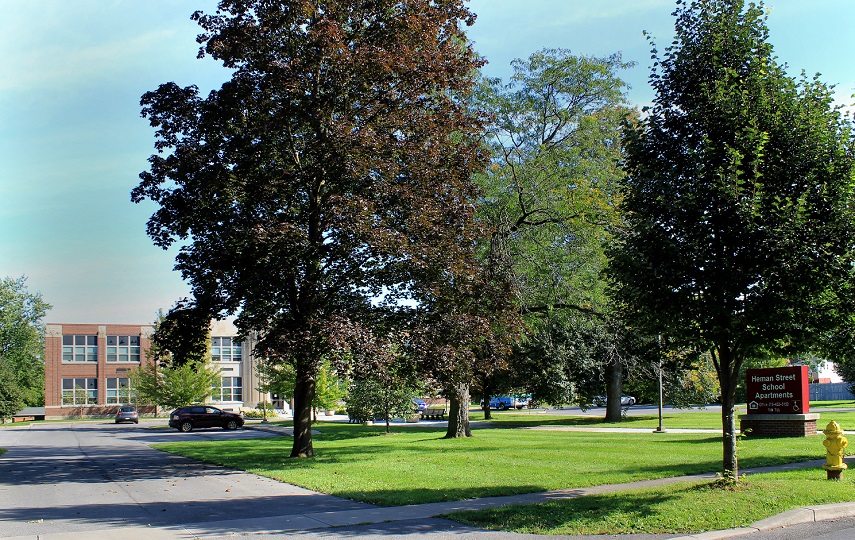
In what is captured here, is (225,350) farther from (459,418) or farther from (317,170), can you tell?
(317,170)

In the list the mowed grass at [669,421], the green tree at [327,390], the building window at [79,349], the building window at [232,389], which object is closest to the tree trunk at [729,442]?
the mowed grass at [669,421]

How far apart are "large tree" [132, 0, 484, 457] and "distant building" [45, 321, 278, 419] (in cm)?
5738

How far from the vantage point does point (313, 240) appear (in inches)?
763

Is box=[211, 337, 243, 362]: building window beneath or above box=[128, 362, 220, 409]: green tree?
above

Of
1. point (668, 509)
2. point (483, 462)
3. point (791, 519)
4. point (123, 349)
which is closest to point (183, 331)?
point (483, 462)

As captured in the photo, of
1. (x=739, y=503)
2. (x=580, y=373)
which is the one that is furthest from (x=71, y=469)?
(x=580, y=373)

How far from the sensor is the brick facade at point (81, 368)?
75.2 metres

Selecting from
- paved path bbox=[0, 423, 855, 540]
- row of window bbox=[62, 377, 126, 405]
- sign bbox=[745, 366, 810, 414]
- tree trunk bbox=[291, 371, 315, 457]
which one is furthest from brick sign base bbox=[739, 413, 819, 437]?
row of window bbox=[62, 377, 126, 405]

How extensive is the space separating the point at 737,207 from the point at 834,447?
4.74 metres

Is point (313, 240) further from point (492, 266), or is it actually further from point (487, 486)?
point (487, 486)

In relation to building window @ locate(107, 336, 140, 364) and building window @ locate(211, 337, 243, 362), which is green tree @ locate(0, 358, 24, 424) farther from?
building window @ locate(211, 337, 243, 362)

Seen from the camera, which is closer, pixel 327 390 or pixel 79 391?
pixel 327 390

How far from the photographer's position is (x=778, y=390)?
74.2 feet

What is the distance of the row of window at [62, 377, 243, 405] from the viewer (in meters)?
75.6
